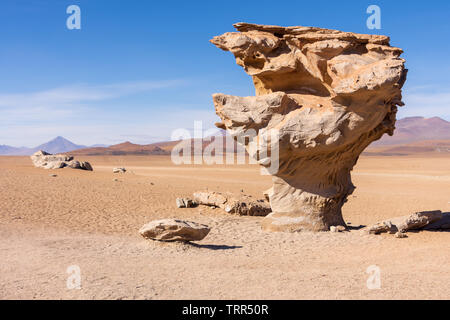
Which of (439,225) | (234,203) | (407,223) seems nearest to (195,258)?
(407,223)

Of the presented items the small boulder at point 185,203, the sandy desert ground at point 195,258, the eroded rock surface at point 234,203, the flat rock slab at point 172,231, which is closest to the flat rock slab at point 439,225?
the sandy desert ground at point 195,258

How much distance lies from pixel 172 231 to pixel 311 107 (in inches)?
194

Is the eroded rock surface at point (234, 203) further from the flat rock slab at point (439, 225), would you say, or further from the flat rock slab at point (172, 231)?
the flat rock slab at point (172, 231)

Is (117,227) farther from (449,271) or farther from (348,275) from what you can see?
(449,271)

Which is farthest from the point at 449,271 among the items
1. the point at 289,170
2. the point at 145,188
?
the point at 145,188

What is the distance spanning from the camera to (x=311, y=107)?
11148mm

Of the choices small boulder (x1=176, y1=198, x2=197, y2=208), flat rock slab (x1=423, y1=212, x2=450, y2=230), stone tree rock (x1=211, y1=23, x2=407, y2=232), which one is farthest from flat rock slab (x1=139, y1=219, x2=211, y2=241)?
flat rock slab (x1=423, y1=212, x2=450, y2=230)

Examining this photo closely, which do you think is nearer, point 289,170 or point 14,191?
point 289,170

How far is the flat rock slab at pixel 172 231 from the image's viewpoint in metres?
9.27

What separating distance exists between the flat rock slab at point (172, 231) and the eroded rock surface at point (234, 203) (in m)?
5.70

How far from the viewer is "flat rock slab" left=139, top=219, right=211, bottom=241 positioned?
9273 mm

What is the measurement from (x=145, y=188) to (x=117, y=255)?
37.4ft

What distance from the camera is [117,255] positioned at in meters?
8.77

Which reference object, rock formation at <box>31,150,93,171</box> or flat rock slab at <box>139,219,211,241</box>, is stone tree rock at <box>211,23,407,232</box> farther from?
rock formation at <box>31,150,93,171</box>
